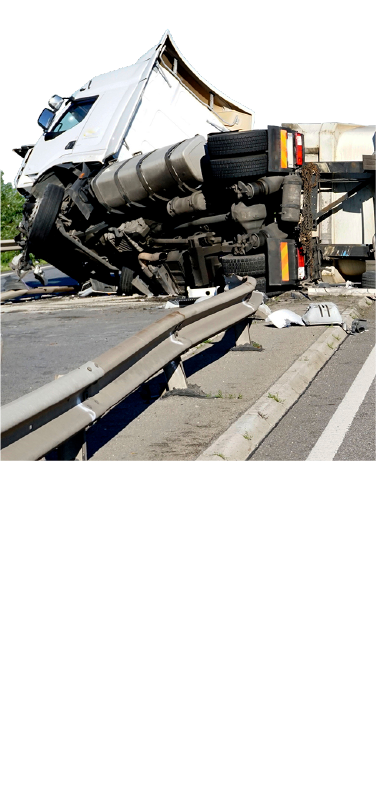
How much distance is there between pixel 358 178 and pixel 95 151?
4.00 m

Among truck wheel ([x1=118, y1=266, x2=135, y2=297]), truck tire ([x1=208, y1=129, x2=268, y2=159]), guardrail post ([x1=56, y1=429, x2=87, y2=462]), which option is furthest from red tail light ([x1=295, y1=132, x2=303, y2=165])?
guardrail post ([x1=56, y1=429, x2=87, y2=462])

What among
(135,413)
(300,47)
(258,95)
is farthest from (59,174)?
(300,47)

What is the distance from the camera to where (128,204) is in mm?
13688

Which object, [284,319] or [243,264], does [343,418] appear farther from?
[243,264]

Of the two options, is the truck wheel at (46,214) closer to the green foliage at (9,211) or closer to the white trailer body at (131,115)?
the white trailer body at (131,115)

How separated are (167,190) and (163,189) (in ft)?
0.18

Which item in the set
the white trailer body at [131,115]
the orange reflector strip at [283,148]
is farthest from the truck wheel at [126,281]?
the orange reflector strip at [283,148]

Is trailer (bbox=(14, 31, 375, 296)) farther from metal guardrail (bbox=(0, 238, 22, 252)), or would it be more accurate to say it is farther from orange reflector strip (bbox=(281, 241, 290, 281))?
metal guardrail (bbox=(0, 238, 22, 252))

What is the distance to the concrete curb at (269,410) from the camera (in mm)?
5426

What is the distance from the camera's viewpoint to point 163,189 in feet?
43.3

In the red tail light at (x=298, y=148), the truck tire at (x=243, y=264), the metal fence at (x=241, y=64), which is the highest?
the metal fence at (x=241, y=64)

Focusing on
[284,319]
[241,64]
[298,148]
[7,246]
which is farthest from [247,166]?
[241,64]

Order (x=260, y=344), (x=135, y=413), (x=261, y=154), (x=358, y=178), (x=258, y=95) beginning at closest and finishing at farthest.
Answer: (x=135, y=413)
(x=260, y=344)
(x=261, y=154)
(x=358, y=178)
(x=258, y=95)

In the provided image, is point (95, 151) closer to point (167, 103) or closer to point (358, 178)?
point (167, 103)
